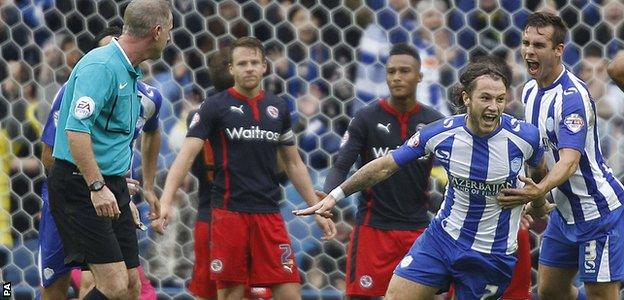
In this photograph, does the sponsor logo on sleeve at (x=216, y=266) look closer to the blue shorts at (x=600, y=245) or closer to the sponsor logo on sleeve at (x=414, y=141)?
the sponsor logo on sleeve at (x=414, y=141)

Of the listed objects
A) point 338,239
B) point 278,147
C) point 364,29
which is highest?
point 364,29

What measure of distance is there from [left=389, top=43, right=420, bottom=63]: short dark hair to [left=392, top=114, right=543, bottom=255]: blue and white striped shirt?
952 mm

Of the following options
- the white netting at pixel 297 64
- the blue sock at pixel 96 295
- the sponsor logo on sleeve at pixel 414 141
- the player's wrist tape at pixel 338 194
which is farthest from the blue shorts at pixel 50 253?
the sponsor logo on sleeve at pixel 414 141

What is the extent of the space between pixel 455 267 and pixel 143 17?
1.70 m

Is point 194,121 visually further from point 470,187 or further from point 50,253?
point 470,187

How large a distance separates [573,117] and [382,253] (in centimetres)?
138

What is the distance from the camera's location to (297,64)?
352 inches

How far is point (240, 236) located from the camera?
8.45m

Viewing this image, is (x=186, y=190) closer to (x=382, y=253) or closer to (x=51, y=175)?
(x=382, y=253)

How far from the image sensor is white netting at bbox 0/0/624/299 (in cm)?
879

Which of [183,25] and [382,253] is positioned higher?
[183,25]

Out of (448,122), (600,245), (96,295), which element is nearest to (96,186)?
(96,295)

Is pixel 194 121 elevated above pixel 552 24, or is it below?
below

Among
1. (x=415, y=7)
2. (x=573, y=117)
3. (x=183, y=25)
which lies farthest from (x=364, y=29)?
(x=573, y=117)
